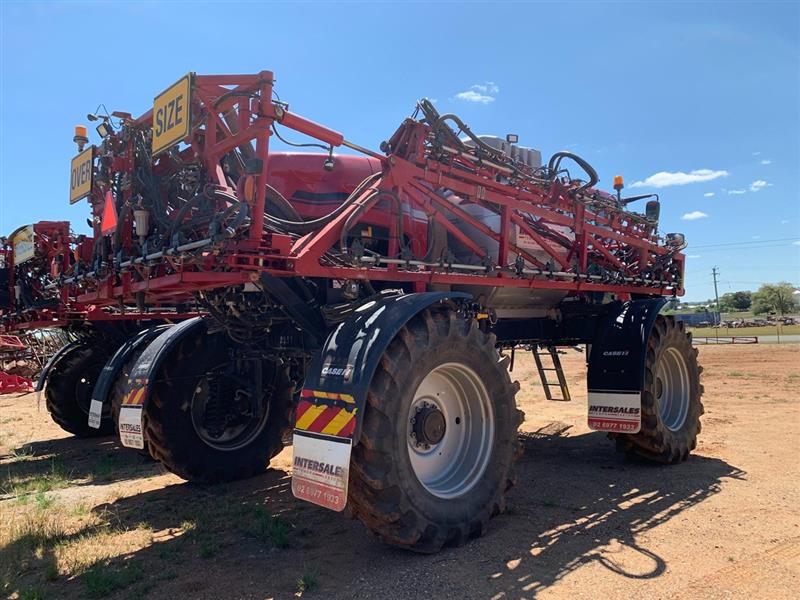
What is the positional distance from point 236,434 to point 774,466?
17.8 feet

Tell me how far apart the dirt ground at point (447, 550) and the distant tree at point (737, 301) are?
10500cm

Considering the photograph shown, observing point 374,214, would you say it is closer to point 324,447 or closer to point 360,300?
point 360,300

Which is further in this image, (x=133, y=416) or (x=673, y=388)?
(x=673, y=388)

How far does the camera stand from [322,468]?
11.5 feet

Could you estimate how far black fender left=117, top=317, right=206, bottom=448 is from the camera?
203 inches

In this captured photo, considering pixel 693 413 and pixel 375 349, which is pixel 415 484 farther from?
pixel 693 413

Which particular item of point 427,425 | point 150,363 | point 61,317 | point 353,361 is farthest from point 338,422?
point 61,317

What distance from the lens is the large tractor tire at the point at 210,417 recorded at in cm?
562

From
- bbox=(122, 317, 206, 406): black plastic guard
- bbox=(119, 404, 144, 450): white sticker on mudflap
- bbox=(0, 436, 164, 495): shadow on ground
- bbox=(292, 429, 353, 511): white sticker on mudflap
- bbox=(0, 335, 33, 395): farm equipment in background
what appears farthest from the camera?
bbox=(0, 335, 33, 395): farm equipment in background

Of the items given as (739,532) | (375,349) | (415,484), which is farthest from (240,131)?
(739,532)

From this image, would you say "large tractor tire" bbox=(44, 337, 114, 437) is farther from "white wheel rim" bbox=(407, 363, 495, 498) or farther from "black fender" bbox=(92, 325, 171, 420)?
"white wheel rim" bbox=(407, 363, 495, 498)

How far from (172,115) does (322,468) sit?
248 cm

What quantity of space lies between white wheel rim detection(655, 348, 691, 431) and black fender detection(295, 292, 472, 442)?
164 inches

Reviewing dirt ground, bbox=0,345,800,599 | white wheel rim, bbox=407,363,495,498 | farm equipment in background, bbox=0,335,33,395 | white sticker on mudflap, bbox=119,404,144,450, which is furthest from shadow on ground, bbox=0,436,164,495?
farm equipment in background, bbox=0,335,33,395
